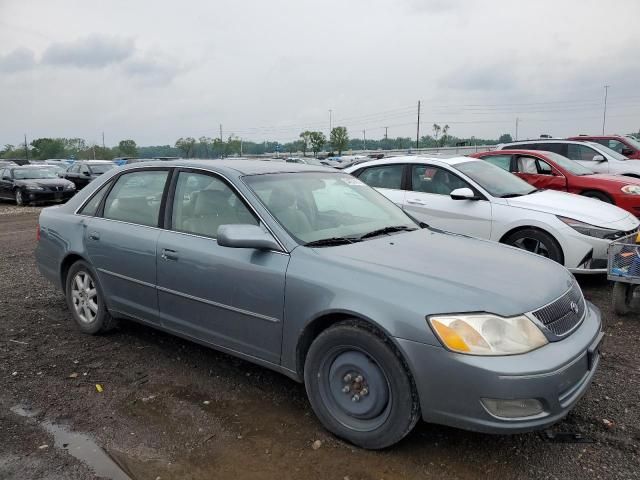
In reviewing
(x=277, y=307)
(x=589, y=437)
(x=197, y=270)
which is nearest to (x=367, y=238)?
(x=277, y=307)

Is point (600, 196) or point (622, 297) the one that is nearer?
point (622, 297)

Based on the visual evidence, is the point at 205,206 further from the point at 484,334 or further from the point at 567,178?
the point at 567,178

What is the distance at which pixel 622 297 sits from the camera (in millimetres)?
5012

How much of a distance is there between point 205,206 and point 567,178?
6925mm

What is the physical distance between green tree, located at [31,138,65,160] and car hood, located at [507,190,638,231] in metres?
97.9

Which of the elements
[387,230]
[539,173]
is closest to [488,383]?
[387,230]

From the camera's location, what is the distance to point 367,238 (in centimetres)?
353

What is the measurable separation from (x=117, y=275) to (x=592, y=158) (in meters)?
11.1

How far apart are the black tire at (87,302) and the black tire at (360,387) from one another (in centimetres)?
232

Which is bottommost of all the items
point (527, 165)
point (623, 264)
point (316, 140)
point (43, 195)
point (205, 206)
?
point (43, 195)

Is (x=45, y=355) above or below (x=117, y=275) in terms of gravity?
below

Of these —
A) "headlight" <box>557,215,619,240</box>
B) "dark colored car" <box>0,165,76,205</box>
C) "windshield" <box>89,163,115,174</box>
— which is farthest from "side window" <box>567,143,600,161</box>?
"windshield" <box>89,163,115,174</box>

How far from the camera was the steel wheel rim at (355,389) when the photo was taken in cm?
282

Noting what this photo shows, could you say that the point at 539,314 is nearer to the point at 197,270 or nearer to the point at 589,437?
the point at 589,437
